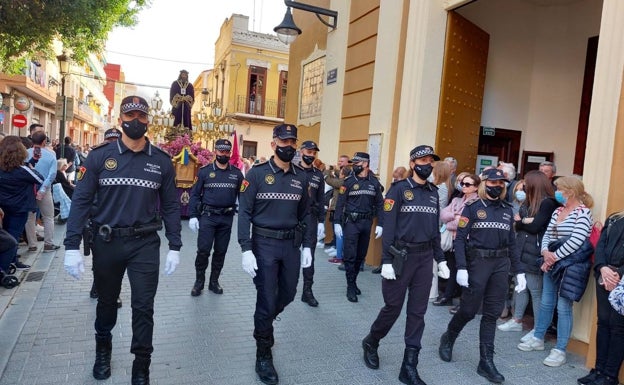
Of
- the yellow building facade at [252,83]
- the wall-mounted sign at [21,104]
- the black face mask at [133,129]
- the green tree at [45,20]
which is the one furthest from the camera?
the yellow building facade at [252,83]

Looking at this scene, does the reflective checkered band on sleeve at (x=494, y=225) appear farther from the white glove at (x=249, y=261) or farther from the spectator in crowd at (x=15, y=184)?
the spectator in crowd at (x=15, y=184)

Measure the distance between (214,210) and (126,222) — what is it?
8.59 ft

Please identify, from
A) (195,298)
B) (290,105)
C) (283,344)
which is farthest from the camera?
(290,105)

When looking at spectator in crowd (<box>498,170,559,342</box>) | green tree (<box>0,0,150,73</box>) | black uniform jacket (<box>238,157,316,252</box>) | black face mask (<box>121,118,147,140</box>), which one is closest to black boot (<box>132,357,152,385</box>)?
black uniform jacket (<box>238,157,316,252</box>)

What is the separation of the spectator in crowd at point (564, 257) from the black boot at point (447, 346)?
960mm

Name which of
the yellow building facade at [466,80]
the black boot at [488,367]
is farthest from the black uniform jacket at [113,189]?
the yellow building facade at [466,80]

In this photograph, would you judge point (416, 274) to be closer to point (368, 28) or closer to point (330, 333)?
point (330, 333)

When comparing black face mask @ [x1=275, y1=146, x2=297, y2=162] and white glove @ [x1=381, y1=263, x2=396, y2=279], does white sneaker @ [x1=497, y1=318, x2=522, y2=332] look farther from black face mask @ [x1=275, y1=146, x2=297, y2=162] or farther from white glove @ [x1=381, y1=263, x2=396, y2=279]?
black face mask @ [x1=275, y1=146, x2=297, y2=162]

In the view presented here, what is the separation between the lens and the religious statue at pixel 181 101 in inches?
594

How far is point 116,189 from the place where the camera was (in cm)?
348

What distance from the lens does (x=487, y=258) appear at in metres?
4.14

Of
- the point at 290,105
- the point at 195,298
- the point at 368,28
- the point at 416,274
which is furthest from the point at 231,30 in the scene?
the point at 416,274

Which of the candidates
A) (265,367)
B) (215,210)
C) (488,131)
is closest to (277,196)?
(265,367)

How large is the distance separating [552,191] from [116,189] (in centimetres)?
468
